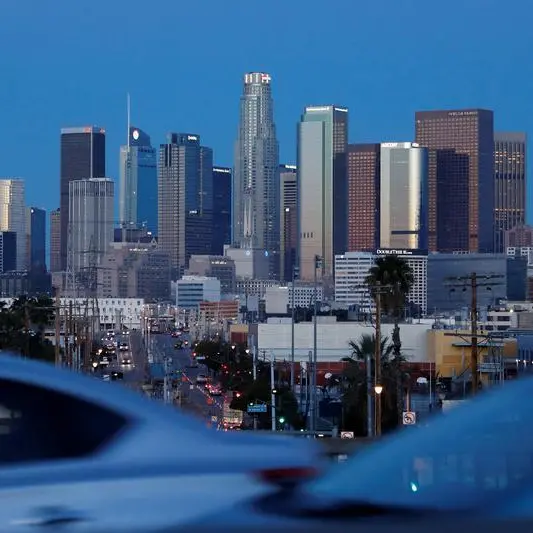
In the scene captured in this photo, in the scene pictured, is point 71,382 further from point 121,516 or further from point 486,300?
point 486,300

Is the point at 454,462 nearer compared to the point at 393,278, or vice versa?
the point at 454,462

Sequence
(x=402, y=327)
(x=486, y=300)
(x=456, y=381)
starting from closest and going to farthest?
(x=456, y=381) → (x=402, y=327) → (x=486, y=300)

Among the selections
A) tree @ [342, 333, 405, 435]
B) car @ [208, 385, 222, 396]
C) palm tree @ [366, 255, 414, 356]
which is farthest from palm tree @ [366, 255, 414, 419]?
car @ [208, 385, 222, 396]

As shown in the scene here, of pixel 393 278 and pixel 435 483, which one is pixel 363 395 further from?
pixel 435 483

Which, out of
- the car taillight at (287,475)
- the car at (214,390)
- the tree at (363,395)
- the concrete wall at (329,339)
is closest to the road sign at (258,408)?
the tree at (363,395)

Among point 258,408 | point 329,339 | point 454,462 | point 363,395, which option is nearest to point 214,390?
point 329,339

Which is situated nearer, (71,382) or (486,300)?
(71,382)

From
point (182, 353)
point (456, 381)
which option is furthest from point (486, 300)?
point (456, 381)
